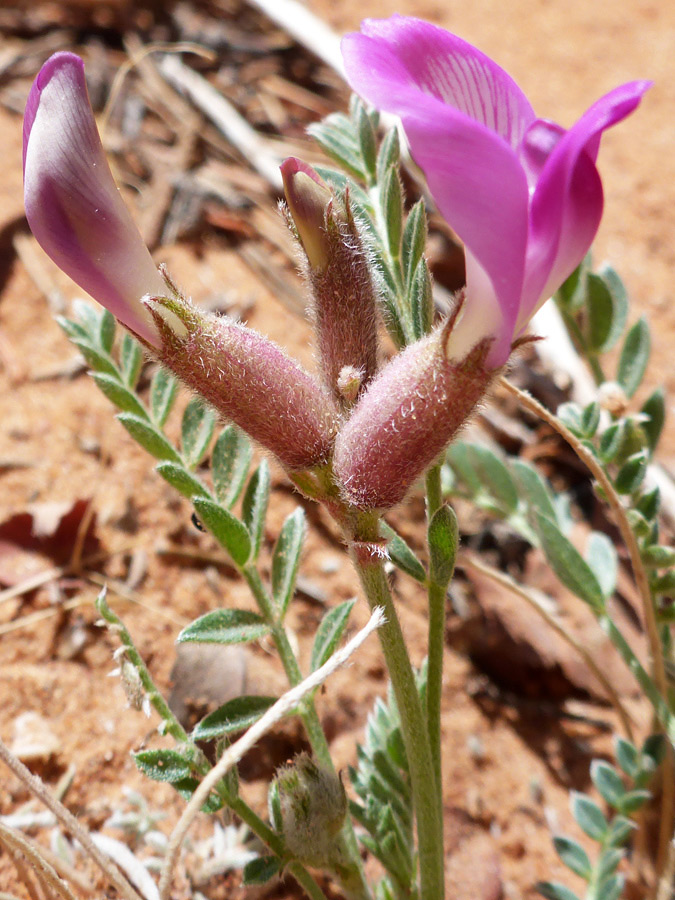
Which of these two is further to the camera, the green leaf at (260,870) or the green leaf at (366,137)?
the green leaf at (366,137)

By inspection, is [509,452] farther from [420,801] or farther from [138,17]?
[138,17]

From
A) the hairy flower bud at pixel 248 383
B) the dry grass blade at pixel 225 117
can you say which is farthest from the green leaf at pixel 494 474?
the dry grass blade at pixel 225 117

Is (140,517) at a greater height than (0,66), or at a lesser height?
lesser

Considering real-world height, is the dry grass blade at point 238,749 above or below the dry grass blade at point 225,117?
above

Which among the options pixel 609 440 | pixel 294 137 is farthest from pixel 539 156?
pixel 294 137

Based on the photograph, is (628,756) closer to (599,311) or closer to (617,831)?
(617,831)

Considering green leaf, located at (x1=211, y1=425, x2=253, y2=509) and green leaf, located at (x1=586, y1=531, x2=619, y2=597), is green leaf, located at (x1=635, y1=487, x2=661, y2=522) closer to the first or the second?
green leaf, located at (x1=586, y1=531, x2=619, y2=597)

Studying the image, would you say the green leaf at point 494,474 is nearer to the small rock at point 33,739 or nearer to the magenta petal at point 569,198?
the magenta petal at point 569,198
